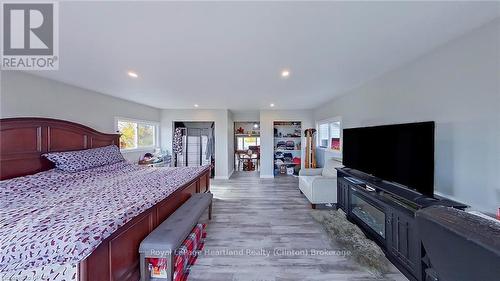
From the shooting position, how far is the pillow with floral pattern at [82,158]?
8.79 feet

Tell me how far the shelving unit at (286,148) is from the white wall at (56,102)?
4.81 metres

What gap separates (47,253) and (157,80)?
2578mm

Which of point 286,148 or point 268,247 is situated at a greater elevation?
point 286,148

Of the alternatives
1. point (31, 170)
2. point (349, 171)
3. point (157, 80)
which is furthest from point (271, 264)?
point (31, 170)

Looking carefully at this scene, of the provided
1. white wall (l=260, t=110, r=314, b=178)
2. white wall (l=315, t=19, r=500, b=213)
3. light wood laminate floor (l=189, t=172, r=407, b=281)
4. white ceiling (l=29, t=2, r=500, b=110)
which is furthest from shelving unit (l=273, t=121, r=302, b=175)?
white wall (l=315, t=19, r=500, b=213)

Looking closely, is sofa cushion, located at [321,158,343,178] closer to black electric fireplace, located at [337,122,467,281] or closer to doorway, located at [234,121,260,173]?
black electric fireplace, located at [337,122,467,281]

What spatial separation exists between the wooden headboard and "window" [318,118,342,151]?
207 inches

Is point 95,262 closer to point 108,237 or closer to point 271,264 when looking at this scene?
point 108,237

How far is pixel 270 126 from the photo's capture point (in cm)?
642

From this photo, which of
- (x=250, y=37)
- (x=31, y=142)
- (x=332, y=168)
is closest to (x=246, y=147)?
(x=332, y=168)

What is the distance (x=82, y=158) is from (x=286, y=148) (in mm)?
5848

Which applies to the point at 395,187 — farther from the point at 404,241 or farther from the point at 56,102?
the point at 56,102

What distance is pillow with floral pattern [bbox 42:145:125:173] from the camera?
2.68 metres

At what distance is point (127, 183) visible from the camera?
2486 mm
